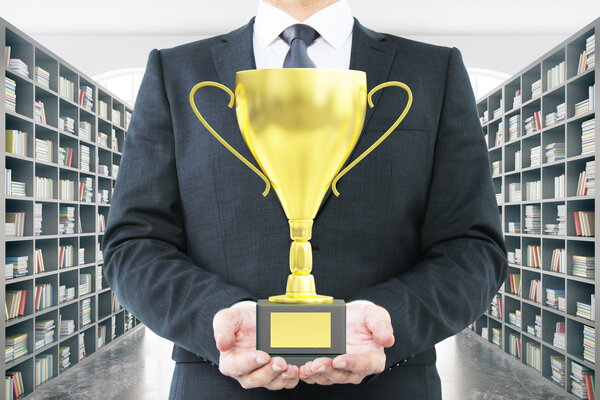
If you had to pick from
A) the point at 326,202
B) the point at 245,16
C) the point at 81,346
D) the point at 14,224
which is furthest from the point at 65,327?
the point at 245,16

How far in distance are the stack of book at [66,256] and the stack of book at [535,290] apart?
4122mm

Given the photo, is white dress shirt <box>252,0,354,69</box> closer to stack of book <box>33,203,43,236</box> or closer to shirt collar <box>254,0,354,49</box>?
shirt collar <box>254,0,354,49</box>

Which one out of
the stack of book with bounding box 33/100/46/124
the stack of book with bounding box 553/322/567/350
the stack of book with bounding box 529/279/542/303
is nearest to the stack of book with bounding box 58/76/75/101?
the stack of book with bounding box 33/100/46/124

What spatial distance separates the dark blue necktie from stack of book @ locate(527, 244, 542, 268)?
4650mm

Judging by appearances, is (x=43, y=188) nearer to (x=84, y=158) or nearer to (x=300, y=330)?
(x=84, y=158)

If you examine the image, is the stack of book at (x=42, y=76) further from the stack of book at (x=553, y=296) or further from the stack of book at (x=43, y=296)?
the stack of book at (x=553, y=296)

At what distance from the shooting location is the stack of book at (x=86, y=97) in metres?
5.43

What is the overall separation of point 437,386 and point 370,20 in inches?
319

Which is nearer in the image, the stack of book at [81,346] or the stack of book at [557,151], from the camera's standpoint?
the stack of book at [557,151]

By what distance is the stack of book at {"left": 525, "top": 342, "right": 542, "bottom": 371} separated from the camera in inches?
196

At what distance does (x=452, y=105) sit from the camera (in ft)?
3.48

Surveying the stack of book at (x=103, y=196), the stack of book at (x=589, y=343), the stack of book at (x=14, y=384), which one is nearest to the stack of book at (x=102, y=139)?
the stack of book at (x=103, y=196)

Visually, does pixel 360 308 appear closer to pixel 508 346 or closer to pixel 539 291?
pixel 539 291

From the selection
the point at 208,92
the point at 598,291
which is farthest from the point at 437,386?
the point at 598,291
